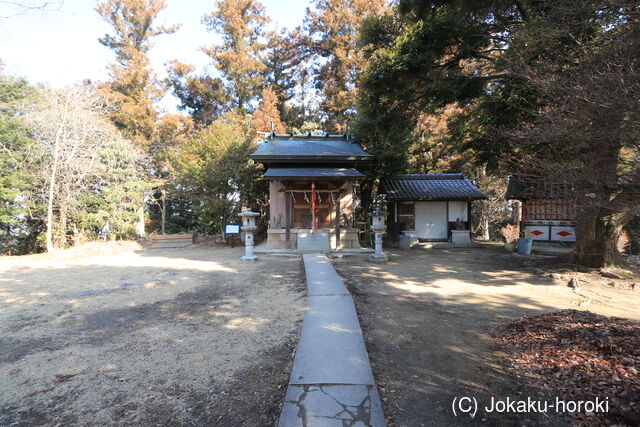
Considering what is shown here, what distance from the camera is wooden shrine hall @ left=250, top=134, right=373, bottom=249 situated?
1082 centimetres

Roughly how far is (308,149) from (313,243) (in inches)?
176

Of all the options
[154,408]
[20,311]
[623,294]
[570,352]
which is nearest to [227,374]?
[154,408]

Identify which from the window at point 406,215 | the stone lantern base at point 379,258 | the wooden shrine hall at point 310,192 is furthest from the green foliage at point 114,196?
the window at point 406,215

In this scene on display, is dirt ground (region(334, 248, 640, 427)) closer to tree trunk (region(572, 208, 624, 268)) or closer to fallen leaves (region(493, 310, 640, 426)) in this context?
fallen leaves (region(493, 310, 640, 426))

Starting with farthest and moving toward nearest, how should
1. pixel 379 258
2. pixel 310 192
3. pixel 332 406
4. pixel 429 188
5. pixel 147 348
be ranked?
pixel 429 188 < pixel 310 192 < pixel 379 258 < pixel 147 348 < pixel 332 406

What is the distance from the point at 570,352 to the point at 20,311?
7.71 meters

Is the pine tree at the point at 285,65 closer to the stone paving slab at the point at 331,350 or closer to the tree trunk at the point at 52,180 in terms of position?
the tree trunk at the point at 52,180

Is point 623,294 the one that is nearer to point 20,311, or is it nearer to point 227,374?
point 227,374

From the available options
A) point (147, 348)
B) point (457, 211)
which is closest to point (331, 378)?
point (147, 348)

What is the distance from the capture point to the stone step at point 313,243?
10211 millimetres

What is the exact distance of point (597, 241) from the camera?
7410 millimetres

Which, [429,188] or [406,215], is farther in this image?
[429,188]

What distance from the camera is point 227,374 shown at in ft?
9.06

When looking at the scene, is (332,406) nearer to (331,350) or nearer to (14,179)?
(331,350)
